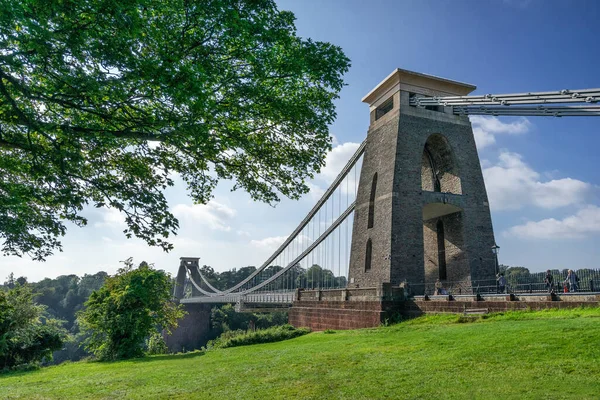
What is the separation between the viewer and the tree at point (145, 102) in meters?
5.05

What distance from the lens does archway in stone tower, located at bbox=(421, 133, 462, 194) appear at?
2389 cm

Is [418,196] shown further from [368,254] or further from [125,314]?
[125,314]

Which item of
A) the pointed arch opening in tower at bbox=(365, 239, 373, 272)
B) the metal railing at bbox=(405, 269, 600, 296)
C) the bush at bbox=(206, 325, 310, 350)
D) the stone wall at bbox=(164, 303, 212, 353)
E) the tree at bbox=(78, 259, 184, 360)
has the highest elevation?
the pointed arch opening in tower at bbox=(365, 239, 373, 272)

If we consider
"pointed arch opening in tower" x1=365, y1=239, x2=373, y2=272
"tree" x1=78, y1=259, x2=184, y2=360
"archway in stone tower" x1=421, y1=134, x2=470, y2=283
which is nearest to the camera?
"tree" x1=78, y1=259, x2=184, y2=360

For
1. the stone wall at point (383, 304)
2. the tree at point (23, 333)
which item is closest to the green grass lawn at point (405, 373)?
the stone wall at point (383, 304)

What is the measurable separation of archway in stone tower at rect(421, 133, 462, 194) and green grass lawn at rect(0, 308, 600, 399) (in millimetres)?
14205

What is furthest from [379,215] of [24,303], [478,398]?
[478,398]

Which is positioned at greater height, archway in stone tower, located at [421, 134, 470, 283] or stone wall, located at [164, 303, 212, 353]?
archway in stone tower, located at [421, 134, 470, 283]

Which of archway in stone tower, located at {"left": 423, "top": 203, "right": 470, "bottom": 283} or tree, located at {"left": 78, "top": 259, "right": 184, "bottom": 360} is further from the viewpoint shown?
archway in stone tower, located at {"left": 423, "top": 203, "right": 470, "bottom": 283}

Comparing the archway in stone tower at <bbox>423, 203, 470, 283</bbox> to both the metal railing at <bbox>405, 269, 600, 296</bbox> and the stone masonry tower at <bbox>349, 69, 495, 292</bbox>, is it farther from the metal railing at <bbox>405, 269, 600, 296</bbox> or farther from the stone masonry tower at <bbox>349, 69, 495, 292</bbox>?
the metal railing at <bbox>405, 269, 600, 296</bbox>

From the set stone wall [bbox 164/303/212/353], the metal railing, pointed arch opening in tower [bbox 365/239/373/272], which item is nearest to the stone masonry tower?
pointed arch opening in tower [bbox 365/239/373/272]

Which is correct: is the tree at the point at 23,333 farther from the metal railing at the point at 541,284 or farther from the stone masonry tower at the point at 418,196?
the stone masonry tower at the point at 418,196

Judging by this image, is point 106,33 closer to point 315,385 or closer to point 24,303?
point 315,385

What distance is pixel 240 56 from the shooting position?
682 centimetres
